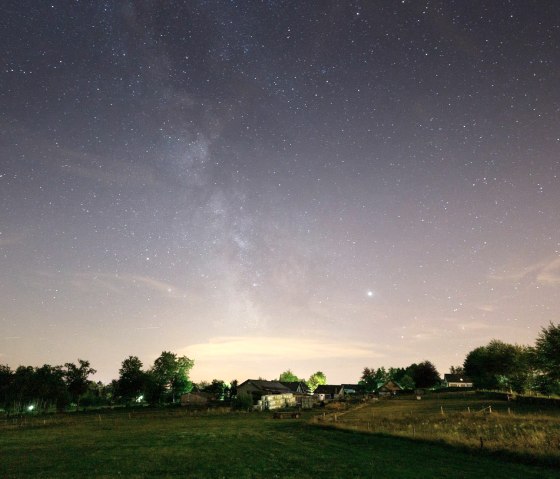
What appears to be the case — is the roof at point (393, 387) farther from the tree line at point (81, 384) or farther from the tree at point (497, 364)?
the tree line at point (81, 384)

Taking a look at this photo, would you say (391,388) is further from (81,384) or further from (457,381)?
(81,384)

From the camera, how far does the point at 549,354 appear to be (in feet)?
220

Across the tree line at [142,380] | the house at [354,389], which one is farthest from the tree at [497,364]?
the house at [354,389]

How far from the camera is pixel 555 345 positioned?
6569 centimetres

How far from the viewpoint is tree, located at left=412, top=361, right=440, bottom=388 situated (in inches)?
6073

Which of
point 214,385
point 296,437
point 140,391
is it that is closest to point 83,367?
point 140,391

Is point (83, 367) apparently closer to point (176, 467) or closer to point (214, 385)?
point (214, 385)

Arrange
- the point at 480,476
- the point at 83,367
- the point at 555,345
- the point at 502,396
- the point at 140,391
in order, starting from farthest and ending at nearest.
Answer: the point at 83,367 < the point at 140,391 < the point at 502,396 < the point at 555,345 < the point at 480,476

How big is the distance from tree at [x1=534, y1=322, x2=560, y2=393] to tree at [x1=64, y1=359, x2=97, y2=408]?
12857 centimetres

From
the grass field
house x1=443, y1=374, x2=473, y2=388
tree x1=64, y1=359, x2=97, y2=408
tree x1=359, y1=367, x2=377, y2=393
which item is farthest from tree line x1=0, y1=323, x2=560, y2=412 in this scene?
the grass field

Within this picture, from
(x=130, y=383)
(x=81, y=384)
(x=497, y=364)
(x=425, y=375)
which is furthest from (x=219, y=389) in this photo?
(x=497, y=364)

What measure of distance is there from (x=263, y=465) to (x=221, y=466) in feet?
8.18

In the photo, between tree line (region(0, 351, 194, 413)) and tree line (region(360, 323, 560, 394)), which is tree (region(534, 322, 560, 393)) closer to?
tree line (region(360, 323, 560, 394))

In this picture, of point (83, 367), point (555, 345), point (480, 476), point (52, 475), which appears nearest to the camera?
point (480, 476)
